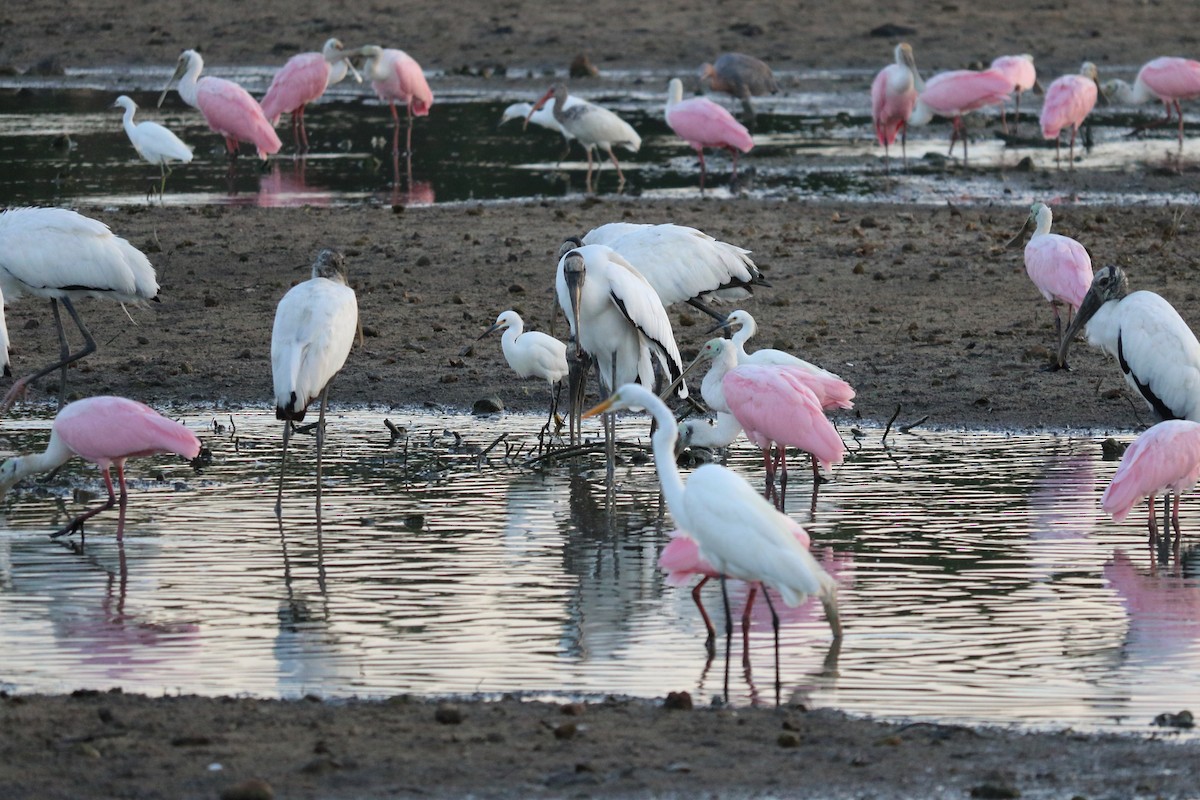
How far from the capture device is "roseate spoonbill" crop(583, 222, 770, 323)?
35.1ft

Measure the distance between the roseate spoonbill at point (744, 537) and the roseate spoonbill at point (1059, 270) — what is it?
5.26 m

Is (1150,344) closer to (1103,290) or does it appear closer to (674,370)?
(1103,290)

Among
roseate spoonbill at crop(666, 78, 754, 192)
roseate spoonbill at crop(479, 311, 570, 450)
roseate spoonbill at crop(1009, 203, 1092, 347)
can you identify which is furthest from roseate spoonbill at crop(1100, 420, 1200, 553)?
roseate spoonbill at crop(666, 78, 754, 192)

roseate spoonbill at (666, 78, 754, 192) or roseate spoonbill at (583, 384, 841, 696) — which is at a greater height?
roseate spoonbill at (666, 78, 754, 192)

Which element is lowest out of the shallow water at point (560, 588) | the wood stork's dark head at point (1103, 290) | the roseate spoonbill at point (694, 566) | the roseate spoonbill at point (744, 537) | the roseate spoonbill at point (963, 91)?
the shallow water at point (560, 588)

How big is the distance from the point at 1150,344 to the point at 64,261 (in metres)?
5.73

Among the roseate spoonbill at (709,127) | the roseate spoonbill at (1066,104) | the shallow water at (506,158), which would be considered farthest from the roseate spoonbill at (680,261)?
the roseate spoonbill at (1066,104)

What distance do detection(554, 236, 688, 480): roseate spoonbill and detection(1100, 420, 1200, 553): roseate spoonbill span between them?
2.47 meters

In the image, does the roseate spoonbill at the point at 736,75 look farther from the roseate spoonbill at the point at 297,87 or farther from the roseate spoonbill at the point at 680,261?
the roseate spoonbill at the point at 680,261

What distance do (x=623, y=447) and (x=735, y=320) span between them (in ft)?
3.08

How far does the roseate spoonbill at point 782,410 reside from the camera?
8.69 m

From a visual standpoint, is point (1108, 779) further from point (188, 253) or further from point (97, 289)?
point (188, 253)

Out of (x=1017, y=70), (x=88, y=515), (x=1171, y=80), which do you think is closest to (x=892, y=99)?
(x=1017, y=70)

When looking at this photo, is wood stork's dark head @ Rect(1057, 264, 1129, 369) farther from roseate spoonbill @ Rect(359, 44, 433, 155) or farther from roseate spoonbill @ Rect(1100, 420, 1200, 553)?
roseate spoonbill @ Rect(359, 44, 433, 155)
